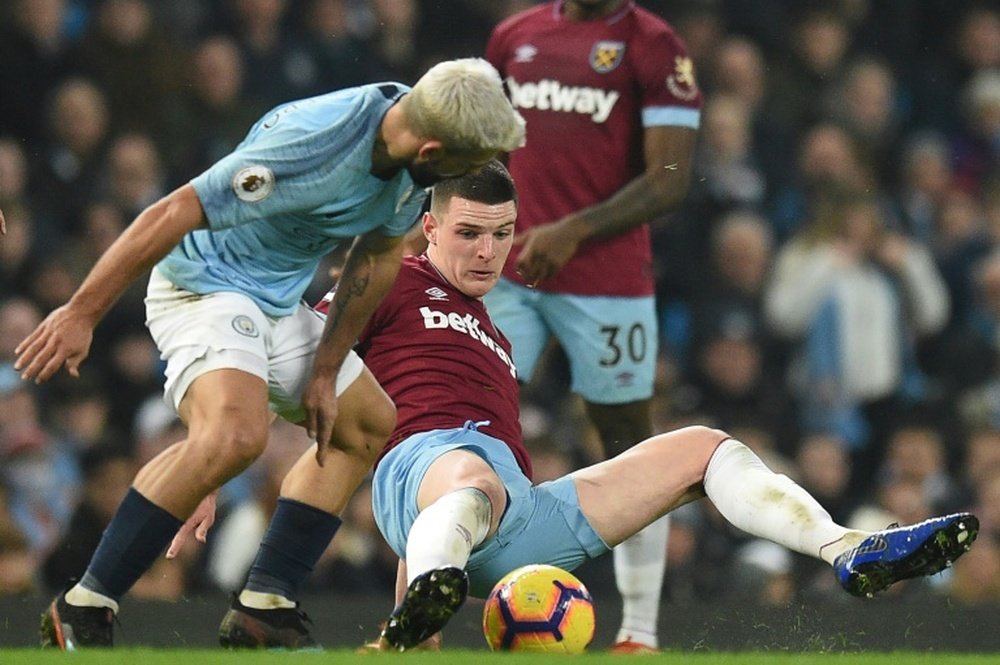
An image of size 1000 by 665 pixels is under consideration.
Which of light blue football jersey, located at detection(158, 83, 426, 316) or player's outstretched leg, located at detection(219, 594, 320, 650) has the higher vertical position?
light blue football jersey, located at detection(158, 83, 426, 316)

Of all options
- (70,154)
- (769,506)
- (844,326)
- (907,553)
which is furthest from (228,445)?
(844,326)

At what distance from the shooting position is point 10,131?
8297mm

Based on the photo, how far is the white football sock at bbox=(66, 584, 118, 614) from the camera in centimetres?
457

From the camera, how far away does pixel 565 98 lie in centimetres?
638

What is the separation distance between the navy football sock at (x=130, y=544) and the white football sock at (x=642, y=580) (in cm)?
179

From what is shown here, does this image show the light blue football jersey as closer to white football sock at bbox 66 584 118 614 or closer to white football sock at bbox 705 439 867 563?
white football sock at bbox 66 584 118 614

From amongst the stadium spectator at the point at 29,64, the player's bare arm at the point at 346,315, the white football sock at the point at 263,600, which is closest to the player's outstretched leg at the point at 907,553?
the player's bare arm at the point at 346,315

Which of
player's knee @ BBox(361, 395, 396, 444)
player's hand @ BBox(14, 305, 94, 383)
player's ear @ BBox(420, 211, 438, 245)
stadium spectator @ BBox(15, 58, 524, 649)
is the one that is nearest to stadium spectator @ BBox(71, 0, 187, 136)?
player's ear @ BBox(420, 211, 438, 245)

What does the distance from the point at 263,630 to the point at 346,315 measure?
83 centimetres

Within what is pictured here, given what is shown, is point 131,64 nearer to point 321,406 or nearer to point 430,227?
point 430,227

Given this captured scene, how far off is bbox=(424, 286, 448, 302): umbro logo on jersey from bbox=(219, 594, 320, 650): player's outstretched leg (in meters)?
0.95

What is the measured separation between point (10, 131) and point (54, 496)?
5.39ft

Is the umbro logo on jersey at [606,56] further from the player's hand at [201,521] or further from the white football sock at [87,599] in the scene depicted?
the white football sock at [87,599]

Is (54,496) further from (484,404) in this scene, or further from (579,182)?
(484,404)
